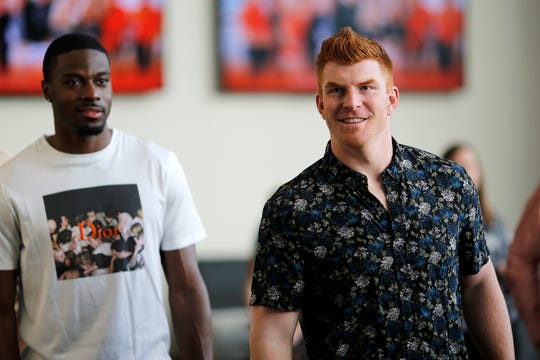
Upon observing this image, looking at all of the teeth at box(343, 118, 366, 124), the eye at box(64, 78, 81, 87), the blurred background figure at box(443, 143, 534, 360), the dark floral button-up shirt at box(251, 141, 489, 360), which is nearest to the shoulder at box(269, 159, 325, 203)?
the dark floral button-up shirt at box(251, 141, 489, 360)

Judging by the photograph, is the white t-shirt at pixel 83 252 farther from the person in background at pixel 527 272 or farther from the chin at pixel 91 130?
the person in background at pixel 527 272

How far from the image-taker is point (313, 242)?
192 cm

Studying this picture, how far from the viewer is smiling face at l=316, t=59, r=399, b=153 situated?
1940 mm

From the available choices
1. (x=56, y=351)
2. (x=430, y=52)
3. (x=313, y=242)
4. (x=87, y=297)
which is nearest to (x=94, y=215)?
(x=87, y=297)

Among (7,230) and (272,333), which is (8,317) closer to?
(7,230)

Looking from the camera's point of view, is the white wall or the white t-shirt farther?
the white wall

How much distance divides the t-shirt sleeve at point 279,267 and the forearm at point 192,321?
533 mm

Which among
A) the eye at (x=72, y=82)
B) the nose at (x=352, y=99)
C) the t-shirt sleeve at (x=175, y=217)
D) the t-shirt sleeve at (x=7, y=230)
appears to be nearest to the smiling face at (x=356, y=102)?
the nose at (x=352, y=99)

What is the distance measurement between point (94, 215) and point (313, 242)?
0.67 m

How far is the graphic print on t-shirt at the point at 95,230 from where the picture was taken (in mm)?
2283

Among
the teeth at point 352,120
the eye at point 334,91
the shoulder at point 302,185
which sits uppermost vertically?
the eye at point 334,91

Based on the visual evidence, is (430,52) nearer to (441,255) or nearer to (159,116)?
(159,116)

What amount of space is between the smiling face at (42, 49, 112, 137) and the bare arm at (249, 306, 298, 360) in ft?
2.34

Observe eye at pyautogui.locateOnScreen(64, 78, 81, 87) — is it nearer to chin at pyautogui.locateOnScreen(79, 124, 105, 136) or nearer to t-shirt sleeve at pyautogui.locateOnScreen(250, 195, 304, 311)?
chin at pyautogui.locateOnScreen(79, 124, 105, 136)
